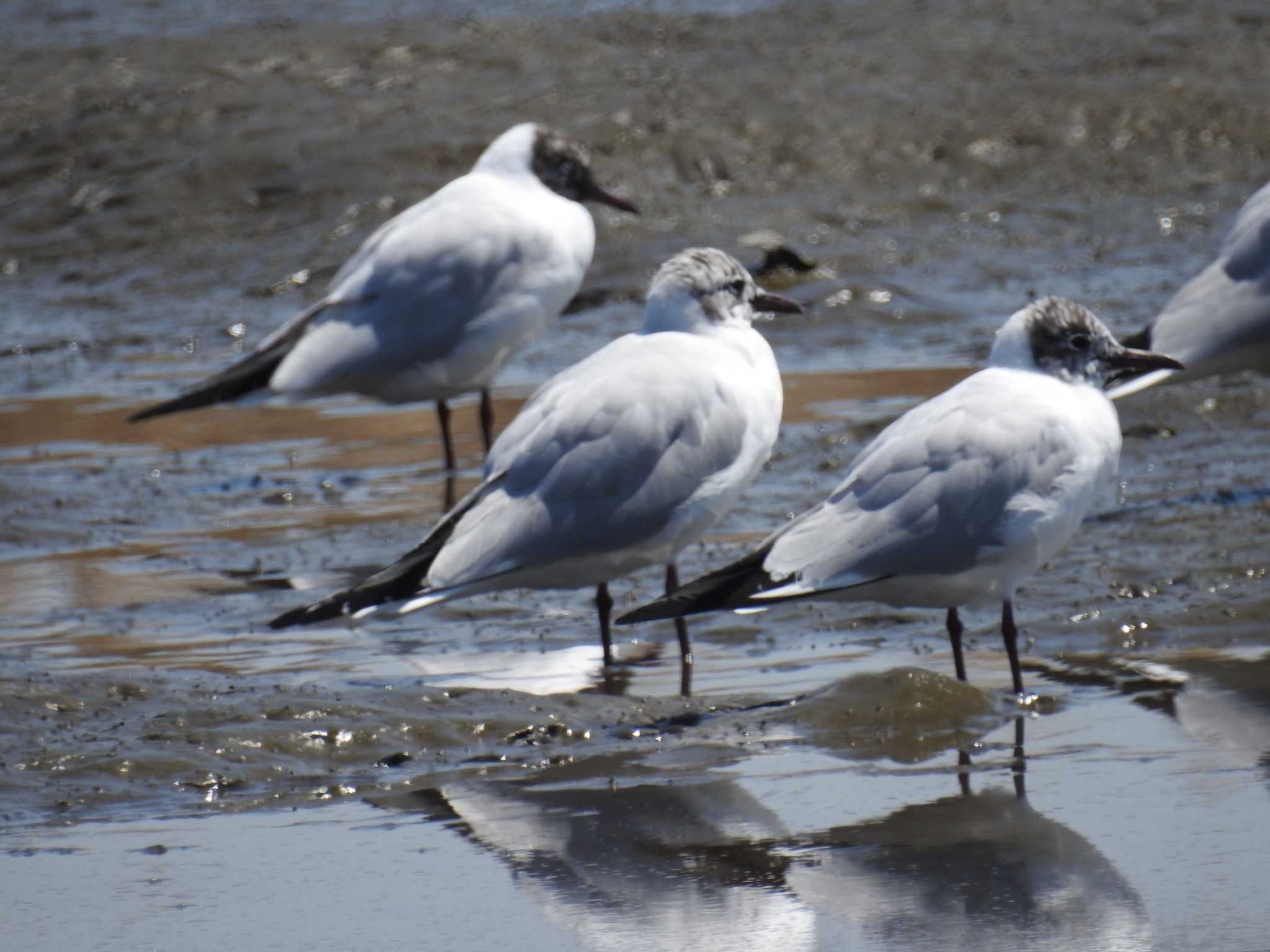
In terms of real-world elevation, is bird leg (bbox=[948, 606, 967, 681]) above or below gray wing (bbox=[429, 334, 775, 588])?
below

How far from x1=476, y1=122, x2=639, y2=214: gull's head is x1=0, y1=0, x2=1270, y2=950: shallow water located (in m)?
1.17

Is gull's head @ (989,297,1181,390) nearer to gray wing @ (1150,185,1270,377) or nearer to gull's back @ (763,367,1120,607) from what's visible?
gull's back @ (763,367,1120,607)

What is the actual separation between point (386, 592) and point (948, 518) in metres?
1.41

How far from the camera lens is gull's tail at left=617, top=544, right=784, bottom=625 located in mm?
5215

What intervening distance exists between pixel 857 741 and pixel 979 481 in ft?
2.47

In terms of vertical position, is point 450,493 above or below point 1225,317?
below

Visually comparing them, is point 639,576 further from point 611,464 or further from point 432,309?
point 432,309

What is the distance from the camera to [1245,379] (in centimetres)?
928

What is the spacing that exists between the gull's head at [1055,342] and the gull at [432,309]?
3.02 metres

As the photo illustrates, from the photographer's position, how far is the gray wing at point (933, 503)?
17.5ft

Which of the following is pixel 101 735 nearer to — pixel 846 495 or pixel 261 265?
pixel 846 495

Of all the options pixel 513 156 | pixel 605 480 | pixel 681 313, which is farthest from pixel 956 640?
pixel 513 156

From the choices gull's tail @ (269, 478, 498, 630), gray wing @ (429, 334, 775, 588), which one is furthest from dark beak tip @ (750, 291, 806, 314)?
gull's tail @ (269, 478, 498, 630)

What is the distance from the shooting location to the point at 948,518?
5359 millimetres
